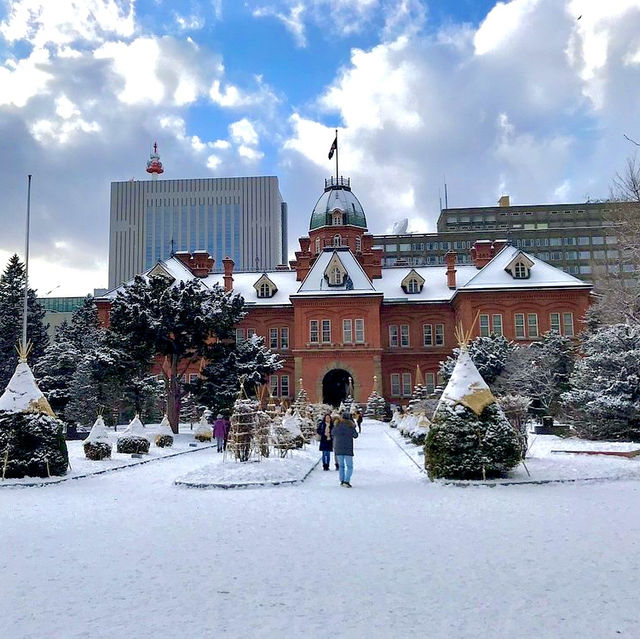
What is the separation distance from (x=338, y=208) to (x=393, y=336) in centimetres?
1440

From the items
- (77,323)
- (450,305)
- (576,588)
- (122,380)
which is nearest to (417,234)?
(450,305)

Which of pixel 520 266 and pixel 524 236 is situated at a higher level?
pixel 524 236

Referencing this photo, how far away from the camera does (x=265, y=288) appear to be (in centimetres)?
5666

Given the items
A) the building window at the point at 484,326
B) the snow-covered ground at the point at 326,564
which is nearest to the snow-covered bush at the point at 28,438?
the snow-covered ground at the point at 326,564

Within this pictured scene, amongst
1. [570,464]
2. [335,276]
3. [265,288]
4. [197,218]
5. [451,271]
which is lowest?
[570,464]

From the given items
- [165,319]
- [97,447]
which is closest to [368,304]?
[165,319]

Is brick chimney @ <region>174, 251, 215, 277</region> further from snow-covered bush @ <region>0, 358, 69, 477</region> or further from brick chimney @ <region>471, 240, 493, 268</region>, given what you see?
snow-covered bush @ <region>0, 358, 69, 477</region>

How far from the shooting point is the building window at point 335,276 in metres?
51.6

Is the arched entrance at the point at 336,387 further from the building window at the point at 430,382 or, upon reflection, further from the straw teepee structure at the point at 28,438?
the straw teepee structure at the point at 28,438

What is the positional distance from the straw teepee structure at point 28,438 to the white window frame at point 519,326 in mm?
40442

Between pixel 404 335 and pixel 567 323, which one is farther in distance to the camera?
pixel 404 335

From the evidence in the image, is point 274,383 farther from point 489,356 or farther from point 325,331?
point 489,356

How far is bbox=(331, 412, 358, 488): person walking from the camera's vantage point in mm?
14195

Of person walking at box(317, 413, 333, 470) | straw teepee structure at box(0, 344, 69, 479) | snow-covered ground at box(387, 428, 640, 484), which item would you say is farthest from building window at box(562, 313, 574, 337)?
straw teepee structure at box(0, 344, 69, 479)
